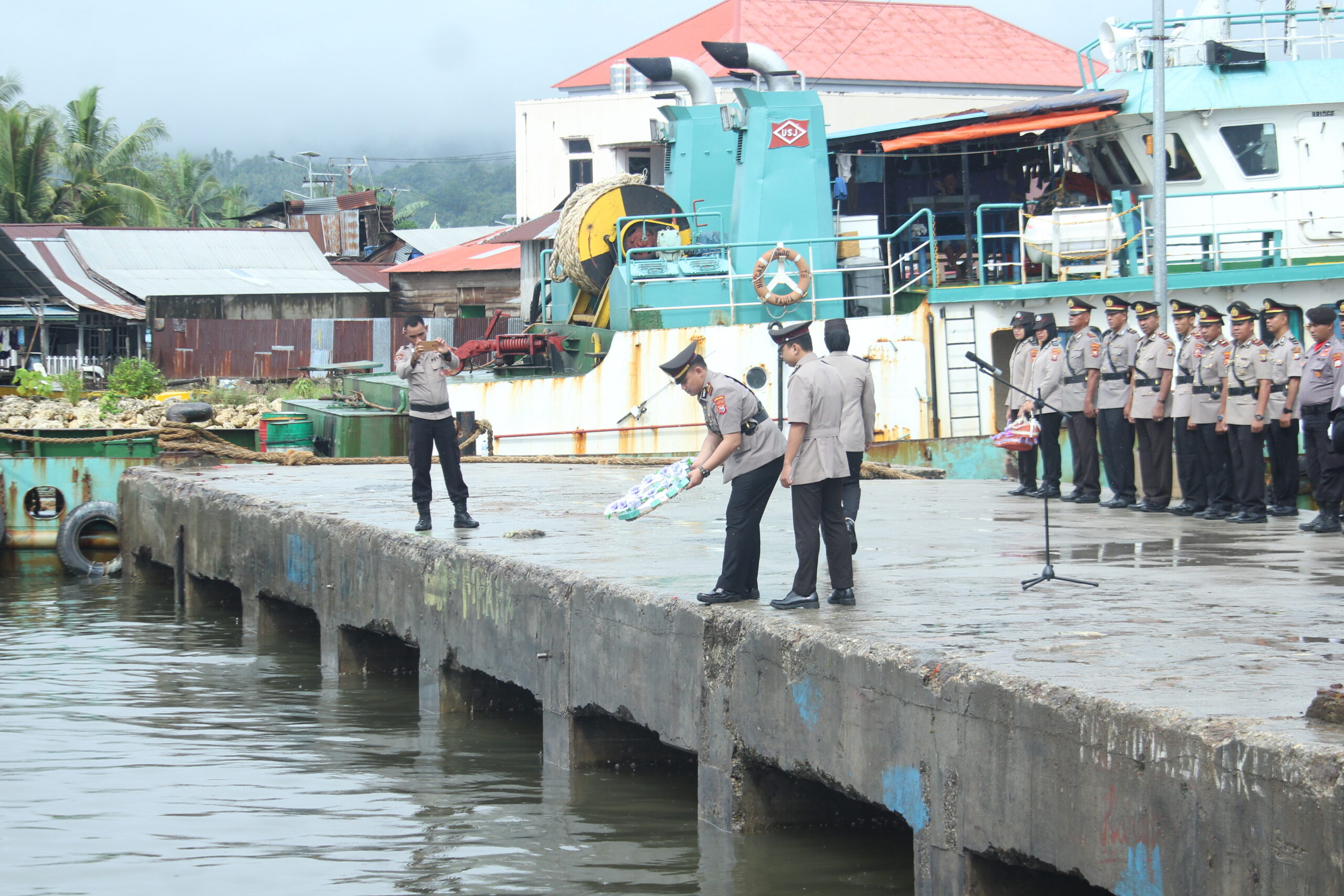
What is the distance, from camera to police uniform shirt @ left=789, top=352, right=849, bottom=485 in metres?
6.88

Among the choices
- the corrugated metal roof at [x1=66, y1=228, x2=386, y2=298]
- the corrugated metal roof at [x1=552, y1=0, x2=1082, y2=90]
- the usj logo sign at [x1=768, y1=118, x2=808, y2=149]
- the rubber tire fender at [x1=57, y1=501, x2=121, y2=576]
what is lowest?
the rubber tire fender at [x1=57, y1=501, x2=121, y2=576]

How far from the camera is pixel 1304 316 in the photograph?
15133 millimetres

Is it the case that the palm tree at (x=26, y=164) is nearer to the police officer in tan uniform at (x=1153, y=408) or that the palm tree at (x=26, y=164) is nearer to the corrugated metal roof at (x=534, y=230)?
the corrugated metal roof at (x=534, y=230)

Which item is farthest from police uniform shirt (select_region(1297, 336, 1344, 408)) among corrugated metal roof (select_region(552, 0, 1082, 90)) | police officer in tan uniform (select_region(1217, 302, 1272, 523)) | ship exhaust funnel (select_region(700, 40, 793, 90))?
corrugated metal roof (select_region(552, 0, 1082, 90))

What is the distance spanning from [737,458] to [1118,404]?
19.3 ft

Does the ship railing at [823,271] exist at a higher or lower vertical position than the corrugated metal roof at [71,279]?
lower

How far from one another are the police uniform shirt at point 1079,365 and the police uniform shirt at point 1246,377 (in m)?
1.47

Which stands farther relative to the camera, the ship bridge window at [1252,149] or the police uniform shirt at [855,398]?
the ship bridge window at [1252,149]

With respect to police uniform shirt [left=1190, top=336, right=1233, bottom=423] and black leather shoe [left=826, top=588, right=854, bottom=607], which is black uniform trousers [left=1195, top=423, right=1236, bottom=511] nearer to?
police uniform shirt [left=1190, top=336, right=1233, bottom=423]

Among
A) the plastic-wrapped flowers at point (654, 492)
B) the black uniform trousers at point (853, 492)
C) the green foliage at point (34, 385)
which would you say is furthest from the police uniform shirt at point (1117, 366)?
the green foliage at point (34, 385)

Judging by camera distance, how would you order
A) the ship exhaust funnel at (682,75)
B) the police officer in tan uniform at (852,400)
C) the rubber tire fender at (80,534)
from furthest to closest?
1. the ship exhaust funnel at (682,75)
2. the rubber tire fender at (80,534)
3. the police officer in tan uniform at (852,400)

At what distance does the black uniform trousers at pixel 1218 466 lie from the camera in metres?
11.1

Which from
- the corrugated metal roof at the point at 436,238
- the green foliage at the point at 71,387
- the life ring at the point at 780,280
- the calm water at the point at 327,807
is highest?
the corrugated metal roof at the point at 436,238

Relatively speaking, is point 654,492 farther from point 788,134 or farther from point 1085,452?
point 788,134
